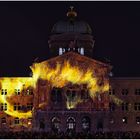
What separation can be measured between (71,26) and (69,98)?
13322 millimetres

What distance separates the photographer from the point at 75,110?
281 feet

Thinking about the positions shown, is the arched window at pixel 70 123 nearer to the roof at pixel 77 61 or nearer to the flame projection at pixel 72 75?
the flame projection at pixel 72 75

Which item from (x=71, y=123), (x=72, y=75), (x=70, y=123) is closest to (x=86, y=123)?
(x=71, y=123)

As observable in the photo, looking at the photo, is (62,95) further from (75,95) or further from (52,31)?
(52,31)

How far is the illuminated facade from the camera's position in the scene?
85.4 m

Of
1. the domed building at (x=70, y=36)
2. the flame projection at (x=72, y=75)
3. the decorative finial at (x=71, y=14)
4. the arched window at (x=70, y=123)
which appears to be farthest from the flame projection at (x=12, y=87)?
the decorative finial at (x=71, y=14)

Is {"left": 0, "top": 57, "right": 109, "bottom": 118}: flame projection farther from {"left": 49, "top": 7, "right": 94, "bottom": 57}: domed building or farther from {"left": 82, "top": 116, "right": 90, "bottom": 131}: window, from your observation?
{"left": 49, "top": 7, "right": 94, "bottom": 57}: domed building

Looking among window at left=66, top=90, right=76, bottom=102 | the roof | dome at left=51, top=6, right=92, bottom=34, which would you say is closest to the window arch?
window at left=66, top=90, right=76, bottom=102

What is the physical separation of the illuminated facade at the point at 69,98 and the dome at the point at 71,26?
6.44 m

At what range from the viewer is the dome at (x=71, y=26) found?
93938mm

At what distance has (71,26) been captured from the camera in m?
94.1

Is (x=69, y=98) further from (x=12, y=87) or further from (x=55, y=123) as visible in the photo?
(x=12, y=87)

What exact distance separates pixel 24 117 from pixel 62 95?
21.2ft

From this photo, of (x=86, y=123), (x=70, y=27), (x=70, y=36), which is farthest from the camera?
(x=70, y=27)
